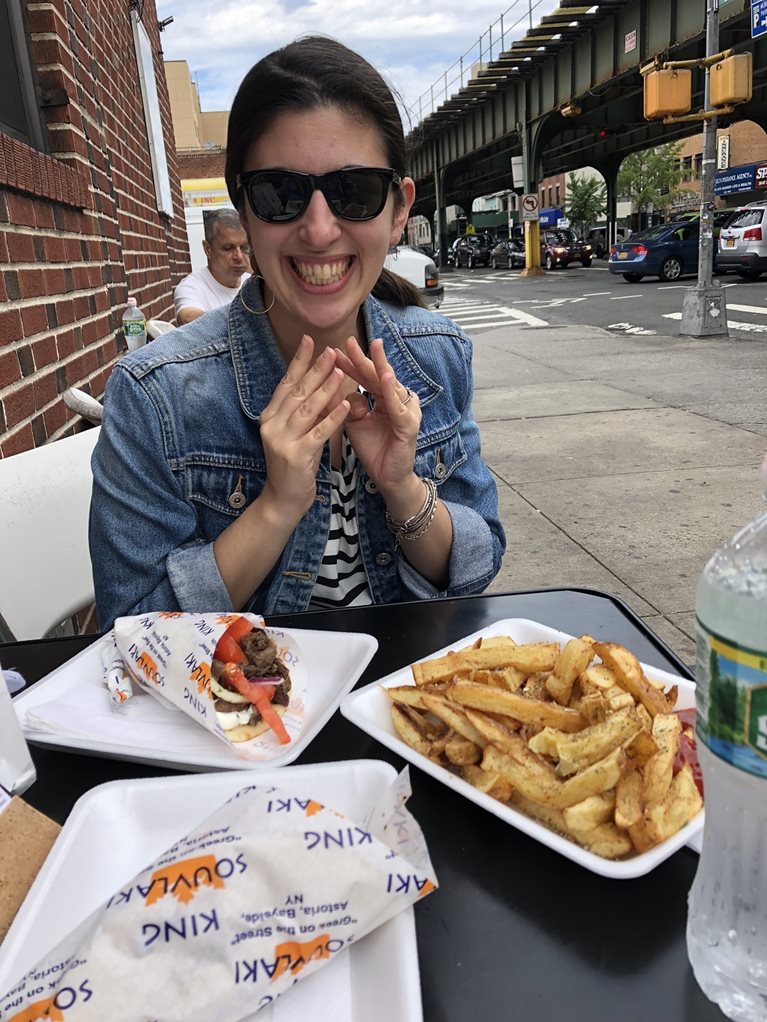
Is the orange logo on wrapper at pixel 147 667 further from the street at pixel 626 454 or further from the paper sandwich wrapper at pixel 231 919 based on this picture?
the street at pixel 626 454

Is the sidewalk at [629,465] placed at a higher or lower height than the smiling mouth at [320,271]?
lower

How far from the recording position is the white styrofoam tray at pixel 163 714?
126 centimetres

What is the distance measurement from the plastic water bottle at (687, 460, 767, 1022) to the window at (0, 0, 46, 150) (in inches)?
137

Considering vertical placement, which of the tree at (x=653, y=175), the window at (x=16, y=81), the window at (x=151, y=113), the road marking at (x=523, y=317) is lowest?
the road marking at (x=523, y=317)

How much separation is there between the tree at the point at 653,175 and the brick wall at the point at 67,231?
5506 centimetres

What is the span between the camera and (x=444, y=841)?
1.08 m

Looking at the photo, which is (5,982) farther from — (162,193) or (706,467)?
(162,193)

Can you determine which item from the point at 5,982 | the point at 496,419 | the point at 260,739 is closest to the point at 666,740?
the point at 260,739

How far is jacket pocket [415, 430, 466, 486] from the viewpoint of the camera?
221 cm

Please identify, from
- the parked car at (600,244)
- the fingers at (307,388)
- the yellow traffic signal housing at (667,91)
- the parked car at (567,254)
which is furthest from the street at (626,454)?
the parked car at (600,244)

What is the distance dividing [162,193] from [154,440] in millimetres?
7641

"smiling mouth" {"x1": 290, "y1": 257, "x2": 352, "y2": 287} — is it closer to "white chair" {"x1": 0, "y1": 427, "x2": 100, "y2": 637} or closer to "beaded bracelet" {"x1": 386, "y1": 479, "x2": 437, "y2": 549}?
"beaded bracelet" {"x1": 386, "y1": 479, "x2": 437, "y2": 549}

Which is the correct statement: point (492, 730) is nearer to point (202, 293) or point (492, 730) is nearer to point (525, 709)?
point (525, 709)

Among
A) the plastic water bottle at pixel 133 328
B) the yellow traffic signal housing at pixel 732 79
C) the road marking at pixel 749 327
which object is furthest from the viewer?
the road marking at pixel 749 327
